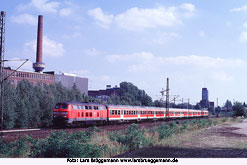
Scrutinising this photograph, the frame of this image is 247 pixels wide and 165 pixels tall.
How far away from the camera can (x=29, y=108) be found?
42.9 m

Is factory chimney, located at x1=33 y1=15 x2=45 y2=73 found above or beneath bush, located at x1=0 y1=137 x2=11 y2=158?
above

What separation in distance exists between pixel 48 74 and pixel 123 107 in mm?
67556

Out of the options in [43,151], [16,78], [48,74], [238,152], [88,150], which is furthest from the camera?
[48,74]

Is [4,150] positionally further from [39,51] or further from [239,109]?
[239,109]

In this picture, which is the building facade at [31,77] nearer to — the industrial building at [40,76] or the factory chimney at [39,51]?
the industrial building at [40,76]

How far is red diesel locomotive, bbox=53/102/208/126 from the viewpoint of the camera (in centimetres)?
3122

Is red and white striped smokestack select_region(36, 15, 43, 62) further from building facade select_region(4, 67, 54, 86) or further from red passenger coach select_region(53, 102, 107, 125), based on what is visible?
red passenger coach select_region(53, 102, 107, 125)

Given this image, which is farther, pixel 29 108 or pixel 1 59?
pixel 29 108

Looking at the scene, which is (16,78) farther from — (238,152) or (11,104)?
(238,152)

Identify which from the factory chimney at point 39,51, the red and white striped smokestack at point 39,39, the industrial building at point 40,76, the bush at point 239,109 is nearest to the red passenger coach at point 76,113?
the industrial building at point 40,76

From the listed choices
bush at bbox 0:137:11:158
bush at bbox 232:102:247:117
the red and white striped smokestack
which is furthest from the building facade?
bush at bbox 0:137:11:158

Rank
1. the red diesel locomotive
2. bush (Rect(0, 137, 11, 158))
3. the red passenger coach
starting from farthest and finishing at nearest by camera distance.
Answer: the red diesel locomotive < the red passenger coach < bush (Rect(0, 137, 11, 158))

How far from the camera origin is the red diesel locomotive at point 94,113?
31219 mm

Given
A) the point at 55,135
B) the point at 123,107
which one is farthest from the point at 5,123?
the point at 55,135
